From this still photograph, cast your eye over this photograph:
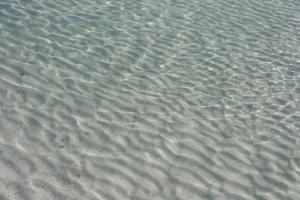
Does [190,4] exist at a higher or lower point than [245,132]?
higher

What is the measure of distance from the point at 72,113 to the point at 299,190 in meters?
3.54

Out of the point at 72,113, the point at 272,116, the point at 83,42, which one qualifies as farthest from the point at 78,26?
the point at 272,116

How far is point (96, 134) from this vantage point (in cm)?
464

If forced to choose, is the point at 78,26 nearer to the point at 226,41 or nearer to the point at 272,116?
the point at 226,41

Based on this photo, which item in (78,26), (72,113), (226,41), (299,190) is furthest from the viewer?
(226,41)

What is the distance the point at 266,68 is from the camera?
704 cm

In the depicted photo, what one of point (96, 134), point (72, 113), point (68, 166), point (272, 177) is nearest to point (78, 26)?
point (72, 113)

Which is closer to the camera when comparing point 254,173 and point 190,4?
point 254,173

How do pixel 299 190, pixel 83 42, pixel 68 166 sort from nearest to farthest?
pixel 68 166 → pixel 299 190 → pixel 83 42

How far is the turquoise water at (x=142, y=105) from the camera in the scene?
4.09m

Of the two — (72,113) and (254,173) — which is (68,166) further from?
(254,173)

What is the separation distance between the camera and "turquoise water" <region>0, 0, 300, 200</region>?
4086mm

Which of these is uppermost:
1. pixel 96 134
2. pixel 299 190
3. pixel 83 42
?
pixel 83 42

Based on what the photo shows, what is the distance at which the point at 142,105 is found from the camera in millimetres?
5367
